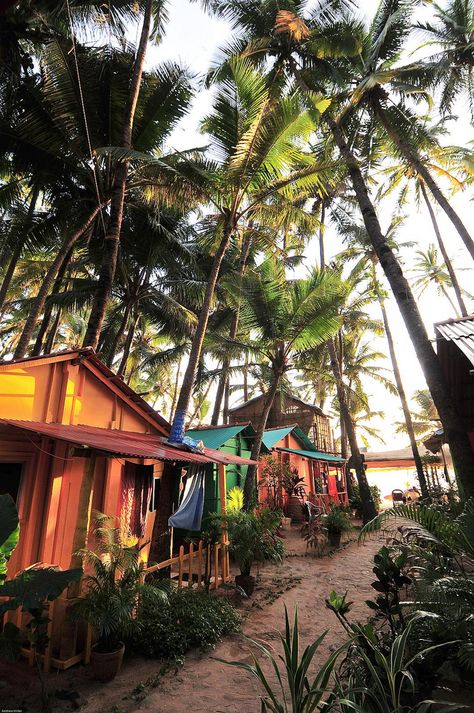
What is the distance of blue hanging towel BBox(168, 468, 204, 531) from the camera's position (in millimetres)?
7113

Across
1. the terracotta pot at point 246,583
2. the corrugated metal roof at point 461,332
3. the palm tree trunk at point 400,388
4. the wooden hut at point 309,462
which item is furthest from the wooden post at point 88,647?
the palm tree trunk at point 400,388

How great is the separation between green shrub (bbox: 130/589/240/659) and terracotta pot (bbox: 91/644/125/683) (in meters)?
0.45

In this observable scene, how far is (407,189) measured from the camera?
15.6m

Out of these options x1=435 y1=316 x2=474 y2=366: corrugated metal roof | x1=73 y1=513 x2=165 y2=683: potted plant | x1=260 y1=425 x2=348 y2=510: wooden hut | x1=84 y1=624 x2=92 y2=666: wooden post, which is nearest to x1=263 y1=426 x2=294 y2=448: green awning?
x1=260 y1=425 x2=348 y2=510: wooden hut

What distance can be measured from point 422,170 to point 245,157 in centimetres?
484

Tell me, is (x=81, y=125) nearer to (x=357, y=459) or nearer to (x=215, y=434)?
(x=215, y=434)

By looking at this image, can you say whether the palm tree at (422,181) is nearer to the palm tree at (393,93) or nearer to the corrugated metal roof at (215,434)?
the palm tree at (393,93)

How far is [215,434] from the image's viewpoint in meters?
12.0

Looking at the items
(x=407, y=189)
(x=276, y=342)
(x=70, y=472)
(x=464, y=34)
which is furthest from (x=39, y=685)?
(x=407, y=189)

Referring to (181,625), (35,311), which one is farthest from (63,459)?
(35,311)

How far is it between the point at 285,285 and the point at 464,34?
8.57 m

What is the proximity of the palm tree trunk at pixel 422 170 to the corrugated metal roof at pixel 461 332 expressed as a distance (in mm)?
5490

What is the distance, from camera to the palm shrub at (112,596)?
4.15 metres

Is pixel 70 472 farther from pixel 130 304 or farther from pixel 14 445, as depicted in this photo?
pixel 130 304
